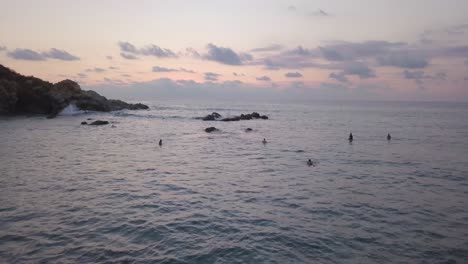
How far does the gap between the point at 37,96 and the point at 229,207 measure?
90.6 meters

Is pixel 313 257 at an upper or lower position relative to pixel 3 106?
lower

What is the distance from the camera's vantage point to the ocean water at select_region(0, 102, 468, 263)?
44.1 feet

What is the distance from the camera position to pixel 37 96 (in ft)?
298

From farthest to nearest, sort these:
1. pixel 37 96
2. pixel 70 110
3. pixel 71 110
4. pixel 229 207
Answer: pixel 71 110 < pixel 70 110 < pixel 37 96 < pixel 229 207

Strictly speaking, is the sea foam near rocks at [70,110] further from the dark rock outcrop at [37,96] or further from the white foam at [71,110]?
the dark rock outcrop at [37,96]

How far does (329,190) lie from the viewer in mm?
23016

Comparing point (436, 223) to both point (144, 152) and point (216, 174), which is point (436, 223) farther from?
point (144, 152)

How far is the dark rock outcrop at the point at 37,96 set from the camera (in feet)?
270

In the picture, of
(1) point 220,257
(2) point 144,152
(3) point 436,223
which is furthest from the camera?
(2) point 144,152

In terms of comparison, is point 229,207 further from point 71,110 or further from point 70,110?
point 71,110

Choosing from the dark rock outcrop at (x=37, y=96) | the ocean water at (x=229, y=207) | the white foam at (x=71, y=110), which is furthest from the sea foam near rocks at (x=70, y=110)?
the ocean water at (x=229, y=207)

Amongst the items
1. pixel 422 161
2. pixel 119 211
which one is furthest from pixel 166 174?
pixel 422 161

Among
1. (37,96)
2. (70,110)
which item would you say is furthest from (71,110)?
(37,96)

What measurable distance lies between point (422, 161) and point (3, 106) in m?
89.4
